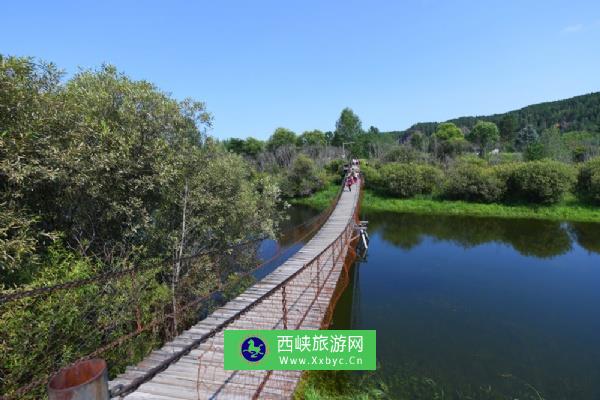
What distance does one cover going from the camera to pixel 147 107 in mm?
6559

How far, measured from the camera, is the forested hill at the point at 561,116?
62375 millimetres

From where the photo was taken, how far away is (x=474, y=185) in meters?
24.8

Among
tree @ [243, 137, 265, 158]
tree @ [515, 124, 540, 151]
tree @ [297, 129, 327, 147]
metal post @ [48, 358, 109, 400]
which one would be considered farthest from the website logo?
tree @ [515, 124, 540, 151]

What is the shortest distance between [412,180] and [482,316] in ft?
65.6

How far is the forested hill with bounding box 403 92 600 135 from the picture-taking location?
62.4 metres

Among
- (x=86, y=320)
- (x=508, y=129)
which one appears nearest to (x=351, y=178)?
(x=86, y=320)

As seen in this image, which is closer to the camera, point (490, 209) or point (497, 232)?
point (497, 232)

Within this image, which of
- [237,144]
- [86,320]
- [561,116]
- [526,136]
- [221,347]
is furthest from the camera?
[561,116]

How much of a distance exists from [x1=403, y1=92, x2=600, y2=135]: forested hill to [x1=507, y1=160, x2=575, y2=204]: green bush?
128 ft

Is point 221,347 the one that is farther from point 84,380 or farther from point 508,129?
point 508,129

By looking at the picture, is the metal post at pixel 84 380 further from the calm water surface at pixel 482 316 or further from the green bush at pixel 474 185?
the green bush at pixel 474 185

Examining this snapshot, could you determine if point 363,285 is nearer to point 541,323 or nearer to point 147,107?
point 541,323

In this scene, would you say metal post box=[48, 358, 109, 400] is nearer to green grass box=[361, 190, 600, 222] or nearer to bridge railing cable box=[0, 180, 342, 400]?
bridge railing cable box=[0, 180, 342, 400]

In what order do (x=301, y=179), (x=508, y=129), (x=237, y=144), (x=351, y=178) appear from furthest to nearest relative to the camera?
(x=508, y=129) < (x=237, y=144) < (x=301, y=179) < (x=351, y=178)
